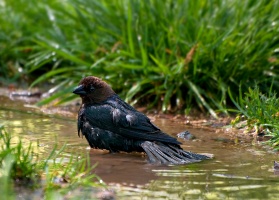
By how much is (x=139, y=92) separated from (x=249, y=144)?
85.9 inches

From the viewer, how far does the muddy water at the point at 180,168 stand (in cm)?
449

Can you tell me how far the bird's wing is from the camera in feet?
19.9

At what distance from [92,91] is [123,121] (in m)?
0.64

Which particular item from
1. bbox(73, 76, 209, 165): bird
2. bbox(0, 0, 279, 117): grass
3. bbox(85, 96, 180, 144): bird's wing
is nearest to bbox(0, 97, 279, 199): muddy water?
bbox(73, 76, 209, 165): bird

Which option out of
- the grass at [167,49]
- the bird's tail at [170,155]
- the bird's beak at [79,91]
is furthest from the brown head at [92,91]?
the grass at [167,49]

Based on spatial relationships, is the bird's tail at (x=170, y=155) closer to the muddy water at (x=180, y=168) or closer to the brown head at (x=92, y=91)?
the muddy water at (x=180, y=168)

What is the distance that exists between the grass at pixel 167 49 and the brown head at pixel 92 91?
122cm

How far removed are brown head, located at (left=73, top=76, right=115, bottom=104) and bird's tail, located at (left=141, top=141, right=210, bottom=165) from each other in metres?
1.01

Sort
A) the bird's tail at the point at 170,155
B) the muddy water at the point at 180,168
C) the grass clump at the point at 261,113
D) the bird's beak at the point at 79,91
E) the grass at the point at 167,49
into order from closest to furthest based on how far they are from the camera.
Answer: the muddy water at the point at 180,168
the bird's tail at the point at 170,155
the grass clump at the point at 261,113
the bird's beak at the point at 79,91
the grass at the point at 167,49

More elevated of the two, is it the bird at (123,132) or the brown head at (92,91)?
the brown head at (92,91)

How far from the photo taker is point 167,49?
8.34 m

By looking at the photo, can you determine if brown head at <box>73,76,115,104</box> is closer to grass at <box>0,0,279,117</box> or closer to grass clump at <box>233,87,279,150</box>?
grass at <box>0,0,279,117</box>

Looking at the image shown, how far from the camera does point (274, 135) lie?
612 centimetres

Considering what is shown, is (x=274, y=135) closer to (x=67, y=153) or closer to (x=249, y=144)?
(x=249, y=144)
